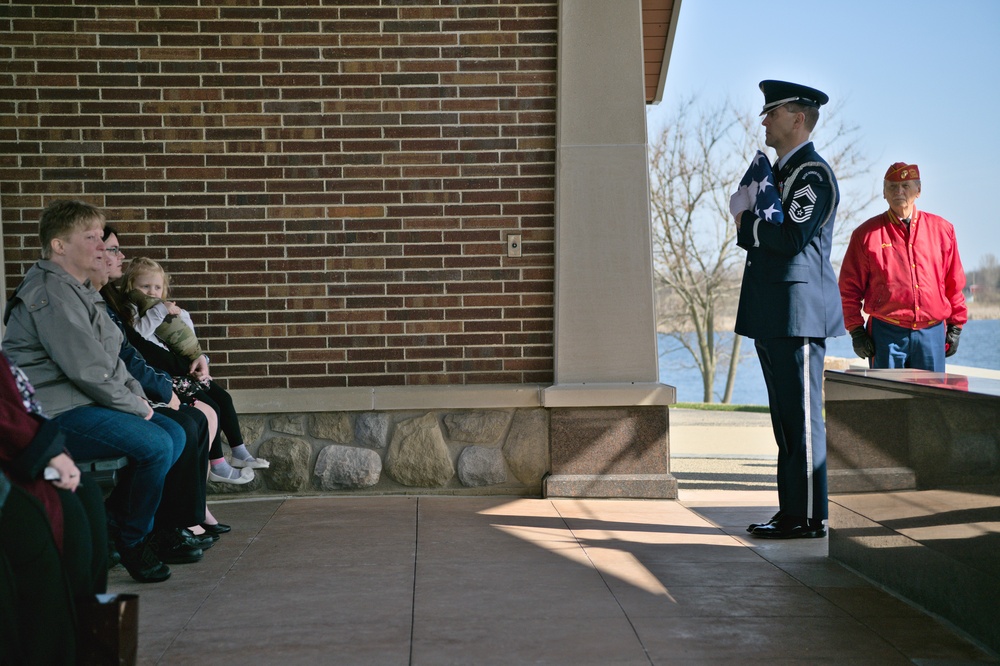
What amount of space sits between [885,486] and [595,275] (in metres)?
2.43

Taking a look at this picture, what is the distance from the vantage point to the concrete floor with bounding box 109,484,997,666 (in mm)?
3107

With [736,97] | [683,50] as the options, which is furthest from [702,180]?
[683,50]

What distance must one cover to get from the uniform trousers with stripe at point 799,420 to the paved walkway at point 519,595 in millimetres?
264

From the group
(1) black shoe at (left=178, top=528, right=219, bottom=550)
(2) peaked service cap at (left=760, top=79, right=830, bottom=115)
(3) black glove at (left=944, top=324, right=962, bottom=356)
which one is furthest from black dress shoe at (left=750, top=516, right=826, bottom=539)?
(1) black shoe at (left=178, top=528, right=219, bottom=550)

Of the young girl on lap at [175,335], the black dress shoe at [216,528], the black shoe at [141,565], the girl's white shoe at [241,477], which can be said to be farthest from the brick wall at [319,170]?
the black shoe at [141,565]

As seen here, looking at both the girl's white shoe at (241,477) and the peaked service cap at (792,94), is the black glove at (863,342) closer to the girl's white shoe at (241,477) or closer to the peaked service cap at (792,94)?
the peaked service cap at (792,94)

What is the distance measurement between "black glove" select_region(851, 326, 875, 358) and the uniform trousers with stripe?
115cm

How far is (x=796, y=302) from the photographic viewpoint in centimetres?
454

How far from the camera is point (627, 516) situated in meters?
5.26

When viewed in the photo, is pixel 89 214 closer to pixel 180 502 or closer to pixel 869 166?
pixel 180 502

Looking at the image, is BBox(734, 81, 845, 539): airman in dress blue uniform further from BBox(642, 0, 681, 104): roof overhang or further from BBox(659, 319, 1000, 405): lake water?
BBox(659, 319, 1000, 405): lake water

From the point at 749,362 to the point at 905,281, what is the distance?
32319 millimetres

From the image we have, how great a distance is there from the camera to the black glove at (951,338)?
5.66 meters

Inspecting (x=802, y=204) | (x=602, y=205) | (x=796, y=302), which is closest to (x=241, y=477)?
(x=602, y=205)
